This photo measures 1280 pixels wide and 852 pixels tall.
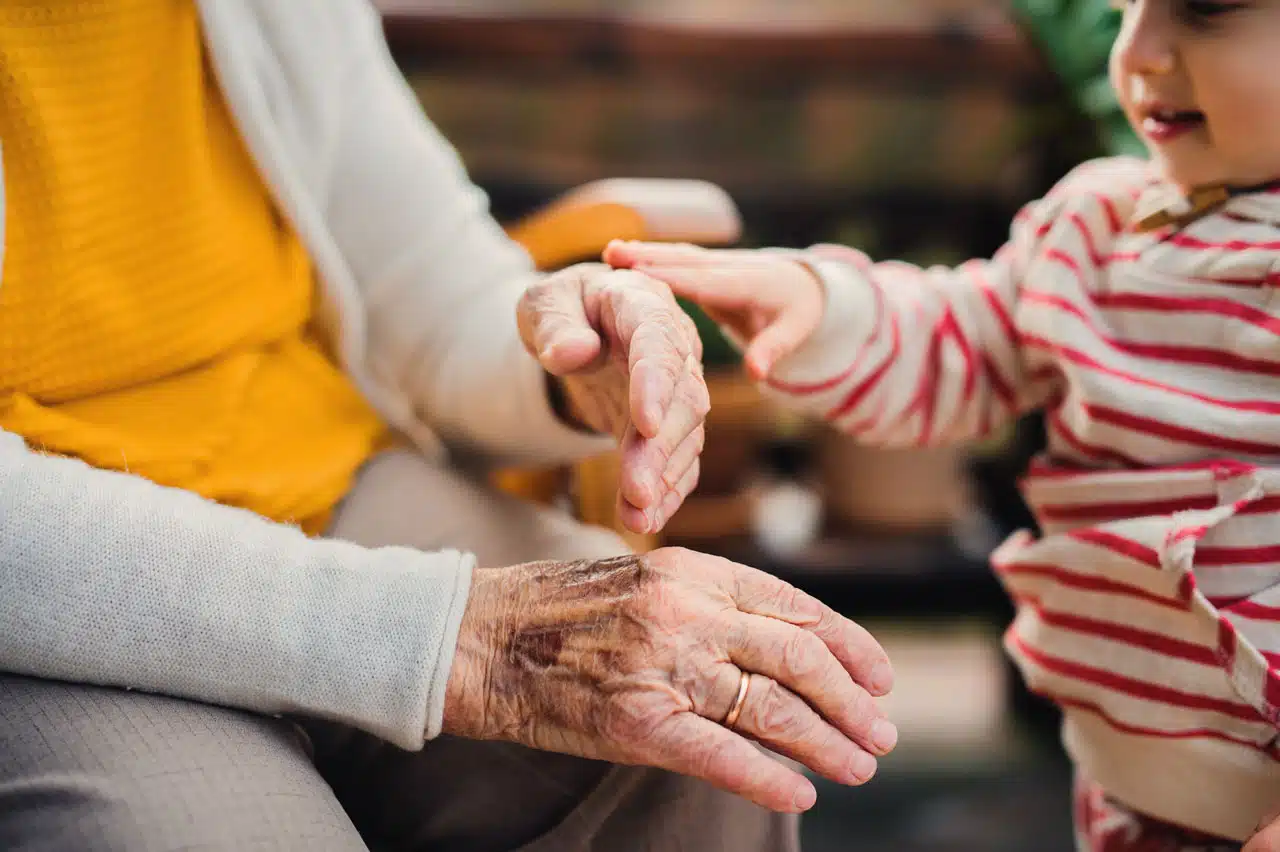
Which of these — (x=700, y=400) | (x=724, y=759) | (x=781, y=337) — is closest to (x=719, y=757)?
(x=724, y=759)

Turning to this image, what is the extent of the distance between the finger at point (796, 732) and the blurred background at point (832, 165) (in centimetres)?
120

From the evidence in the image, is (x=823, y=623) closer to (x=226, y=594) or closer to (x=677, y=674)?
(x=677, y=674)

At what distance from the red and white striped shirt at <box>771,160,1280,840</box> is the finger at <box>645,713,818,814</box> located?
344 millimetres

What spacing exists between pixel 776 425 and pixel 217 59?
135 cm

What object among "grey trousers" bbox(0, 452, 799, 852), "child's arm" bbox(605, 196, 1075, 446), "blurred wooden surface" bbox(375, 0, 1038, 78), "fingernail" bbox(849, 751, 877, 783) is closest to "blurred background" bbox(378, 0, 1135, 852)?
"blurred wooden surface" bbox(375, 0, 1038, 78)

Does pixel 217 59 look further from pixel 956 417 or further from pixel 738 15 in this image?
pixel 738 15

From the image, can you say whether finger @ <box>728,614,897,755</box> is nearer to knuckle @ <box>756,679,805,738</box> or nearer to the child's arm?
knuckle @ <box>756,679,805,738</box>

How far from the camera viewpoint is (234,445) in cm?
86

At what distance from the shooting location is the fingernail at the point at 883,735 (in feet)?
2.24

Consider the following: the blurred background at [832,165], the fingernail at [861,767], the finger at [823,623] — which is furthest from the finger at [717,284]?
the blurred background at [832,165]

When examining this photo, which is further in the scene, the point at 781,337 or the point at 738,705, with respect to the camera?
the point at 781,337

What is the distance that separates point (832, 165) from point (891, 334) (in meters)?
1.33

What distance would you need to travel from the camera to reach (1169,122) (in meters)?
0.83

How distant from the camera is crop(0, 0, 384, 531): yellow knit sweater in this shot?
2.44 feet
